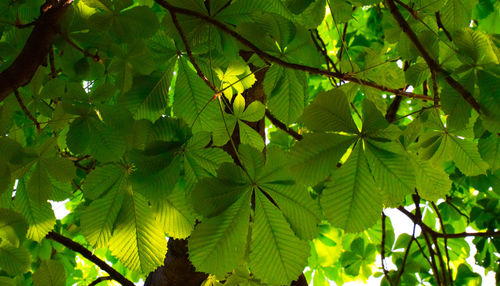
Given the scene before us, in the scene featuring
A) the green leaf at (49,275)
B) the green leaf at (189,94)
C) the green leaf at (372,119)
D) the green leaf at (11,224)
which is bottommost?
the green leaf at (49,275)

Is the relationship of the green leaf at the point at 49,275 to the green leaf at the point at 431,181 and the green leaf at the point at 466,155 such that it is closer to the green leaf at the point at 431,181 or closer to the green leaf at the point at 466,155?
the green leaf at the point at 431,181

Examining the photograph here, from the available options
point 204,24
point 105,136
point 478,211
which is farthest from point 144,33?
point 478,211

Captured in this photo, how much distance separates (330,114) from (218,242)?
0.33 m

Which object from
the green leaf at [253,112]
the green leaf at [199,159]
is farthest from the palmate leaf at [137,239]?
the green leaf at [253,112]

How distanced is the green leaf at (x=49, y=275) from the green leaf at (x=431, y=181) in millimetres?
1021

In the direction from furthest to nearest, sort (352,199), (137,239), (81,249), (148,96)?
1. (81,249)
2. (148,96)
3. (137,239)
4. (352,199)

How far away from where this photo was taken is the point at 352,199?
71 centimetres

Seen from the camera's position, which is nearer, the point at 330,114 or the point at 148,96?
the point at 330,114

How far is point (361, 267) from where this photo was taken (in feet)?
8.11

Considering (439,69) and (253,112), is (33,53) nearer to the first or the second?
(253,112)

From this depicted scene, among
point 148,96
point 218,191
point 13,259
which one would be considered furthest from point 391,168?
point 13,259

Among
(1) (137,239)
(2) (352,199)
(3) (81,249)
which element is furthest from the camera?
(3) (81,249)

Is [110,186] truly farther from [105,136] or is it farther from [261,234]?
[261,234]

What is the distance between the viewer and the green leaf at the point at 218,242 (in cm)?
73
